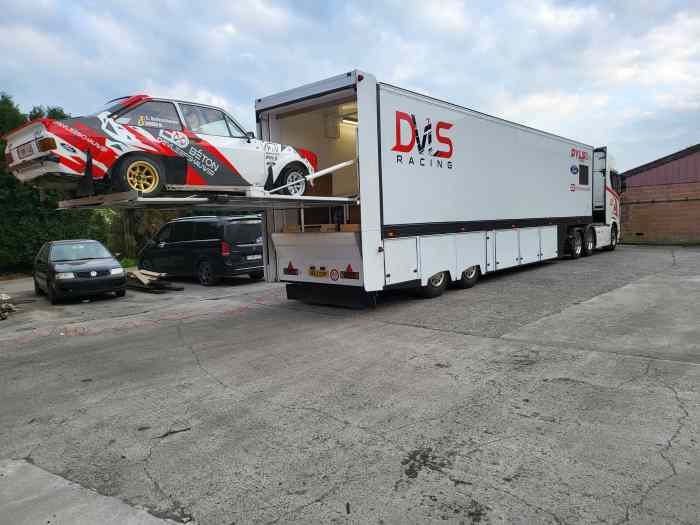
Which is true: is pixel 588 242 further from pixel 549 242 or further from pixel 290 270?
pixel 290 270

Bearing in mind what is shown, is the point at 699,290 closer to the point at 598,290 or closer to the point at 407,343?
the point at 598,290

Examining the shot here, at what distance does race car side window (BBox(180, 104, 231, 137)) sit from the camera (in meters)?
7.35

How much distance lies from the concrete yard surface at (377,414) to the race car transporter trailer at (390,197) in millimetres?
1032

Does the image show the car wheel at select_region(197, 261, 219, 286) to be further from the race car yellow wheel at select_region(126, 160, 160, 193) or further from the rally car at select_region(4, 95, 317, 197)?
the race car yellow wheel at select_region(126, 160, 160, 193)

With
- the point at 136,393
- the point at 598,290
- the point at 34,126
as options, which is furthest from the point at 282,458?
the point at 598,290

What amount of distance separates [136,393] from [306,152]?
5113 millimetres

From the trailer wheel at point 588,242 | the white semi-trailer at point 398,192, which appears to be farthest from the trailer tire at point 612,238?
the white semi-trailer at point 398,192

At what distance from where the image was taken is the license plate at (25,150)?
6.48 m

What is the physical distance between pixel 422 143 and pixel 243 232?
6081 millimetres

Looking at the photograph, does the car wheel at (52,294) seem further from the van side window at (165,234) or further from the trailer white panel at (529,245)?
the trailer white panel at (529,245)

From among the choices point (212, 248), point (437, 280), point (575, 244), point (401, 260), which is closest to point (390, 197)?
point (401, 260)

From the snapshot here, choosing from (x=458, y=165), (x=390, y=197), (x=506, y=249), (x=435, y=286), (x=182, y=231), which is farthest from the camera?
(x=182, y=231)

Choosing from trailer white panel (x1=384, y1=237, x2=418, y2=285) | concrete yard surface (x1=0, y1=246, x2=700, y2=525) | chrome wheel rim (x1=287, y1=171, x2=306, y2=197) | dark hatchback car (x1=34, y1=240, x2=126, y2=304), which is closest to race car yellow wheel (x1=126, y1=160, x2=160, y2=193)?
concrete yard surface (x1=0, y1=246, x2=700, y2=525)

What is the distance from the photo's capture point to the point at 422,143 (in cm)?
851
